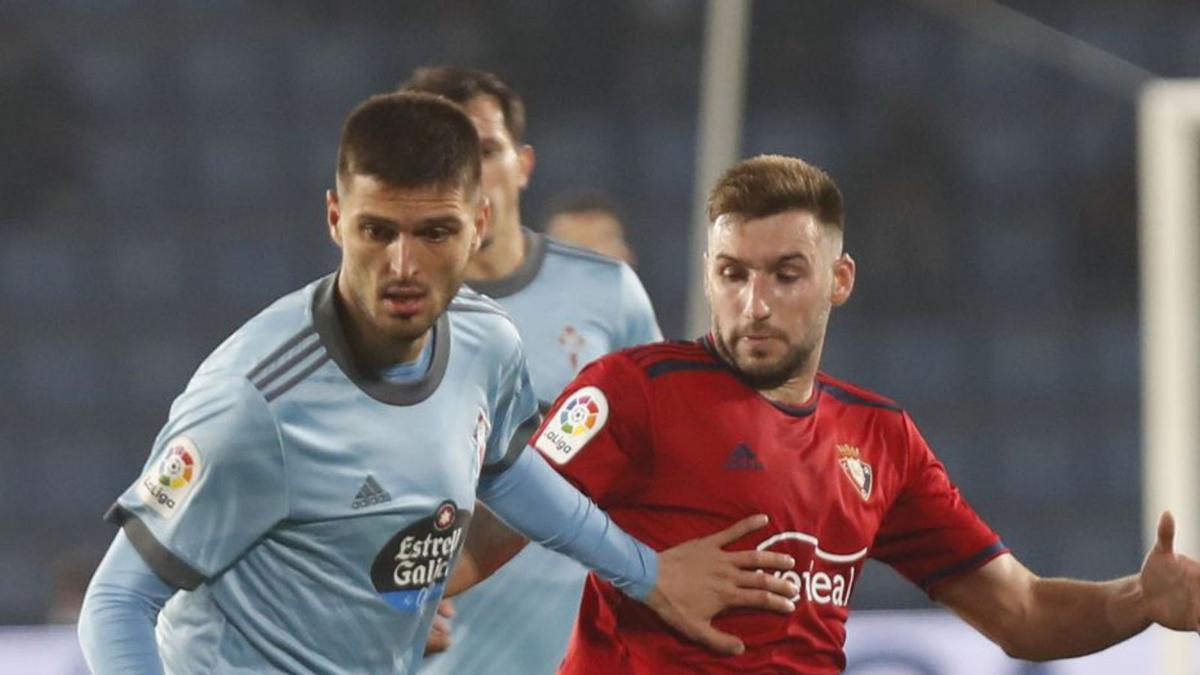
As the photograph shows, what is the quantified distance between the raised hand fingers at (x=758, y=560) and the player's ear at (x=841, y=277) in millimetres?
385

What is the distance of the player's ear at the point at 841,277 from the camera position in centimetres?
284

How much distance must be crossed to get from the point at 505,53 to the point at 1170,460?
3.11m

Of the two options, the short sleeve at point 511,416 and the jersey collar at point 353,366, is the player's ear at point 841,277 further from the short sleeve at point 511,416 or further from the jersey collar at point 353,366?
the jersey collar at point 353,366

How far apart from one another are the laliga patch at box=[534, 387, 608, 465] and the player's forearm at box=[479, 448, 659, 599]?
0.21ft

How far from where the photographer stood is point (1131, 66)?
26.9 ft

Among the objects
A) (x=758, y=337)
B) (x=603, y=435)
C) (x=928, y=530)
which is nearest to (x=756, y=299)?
(x=758, y=337)

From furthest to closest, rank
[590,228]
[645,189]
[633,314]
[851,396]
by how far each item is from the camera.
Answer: [645,189], [590,228], [633,314], [851,396]

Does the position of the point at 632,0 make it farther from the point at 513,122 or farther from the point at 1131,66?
the point at 513,122

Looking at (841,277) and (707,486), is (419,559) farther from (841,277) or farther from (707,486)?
(841,277)

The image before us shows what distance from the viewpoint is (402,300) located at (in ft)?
7.77

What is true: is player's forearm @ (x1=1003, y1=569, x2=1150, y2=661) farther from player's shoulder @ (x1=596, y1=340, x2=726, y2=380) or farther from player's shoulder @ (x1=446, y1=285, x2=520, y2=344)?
player's shoulder @ (x1=446, y1=285, x2=520, y2=344)

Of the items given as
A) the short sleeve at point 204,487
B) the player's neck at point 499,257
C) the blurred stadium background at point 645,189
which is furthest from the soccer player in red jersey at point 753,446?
the blurred stadium background at point 645,189

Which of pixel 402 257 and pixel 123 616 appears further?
pixel 402 257

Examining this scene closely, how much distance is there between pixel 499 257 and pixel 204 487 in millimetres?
1379
